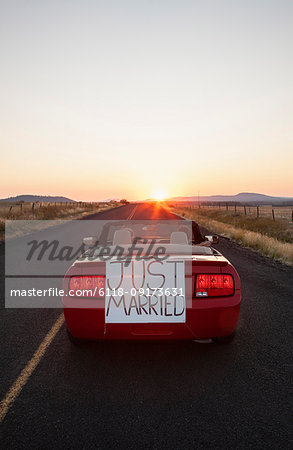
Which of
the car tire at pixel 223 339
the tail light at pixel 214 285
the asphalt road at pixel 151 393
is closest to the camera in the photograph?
the asphalt road at pixel 151 393

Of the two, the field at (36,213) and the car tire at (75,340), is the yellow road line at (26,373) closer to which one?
the car tire at (75,340)

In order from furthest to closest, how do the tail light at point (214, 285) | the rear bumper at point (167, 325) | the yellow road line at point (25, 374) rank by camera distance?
the tail light at point (214, 285), the rear bumper at point (167, 325), the yellow road line at point (25, 374)

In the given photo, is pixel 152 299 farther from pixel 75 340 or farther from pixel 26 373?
pixel 26 373

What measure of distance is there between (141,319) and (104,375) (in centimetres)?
63

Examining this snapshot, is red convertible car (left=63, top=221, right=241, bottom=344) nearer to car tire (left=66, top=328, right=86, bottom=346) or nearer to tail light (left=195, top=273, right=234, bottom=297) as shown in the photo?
tail light (left=195, top=273, right=234, bottom=297)

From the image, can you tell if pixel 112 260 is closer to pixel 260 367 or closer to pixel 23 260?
pixel 260 367

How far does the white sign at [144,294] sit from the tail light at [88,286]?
70mm

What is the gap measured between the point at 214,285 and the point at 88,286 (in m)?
1.22

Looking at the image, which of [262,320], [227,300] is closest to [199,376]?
[227,300]

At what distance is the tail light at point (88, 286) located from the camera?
10.8 feet

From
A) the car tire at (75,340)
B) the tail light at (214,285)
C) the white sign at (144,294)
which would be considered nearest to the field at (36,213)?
the car tire at (75,340)

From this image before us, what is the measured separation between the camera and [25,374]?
10.7 feet

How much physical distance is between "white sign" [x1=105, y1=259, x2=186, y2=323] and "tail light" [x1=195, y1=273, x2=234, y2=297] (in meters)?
0.17

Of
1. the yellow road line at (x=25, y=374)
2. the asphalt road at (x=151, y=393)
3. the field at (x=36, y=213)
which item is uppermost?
the field at (x=36, y=213)
